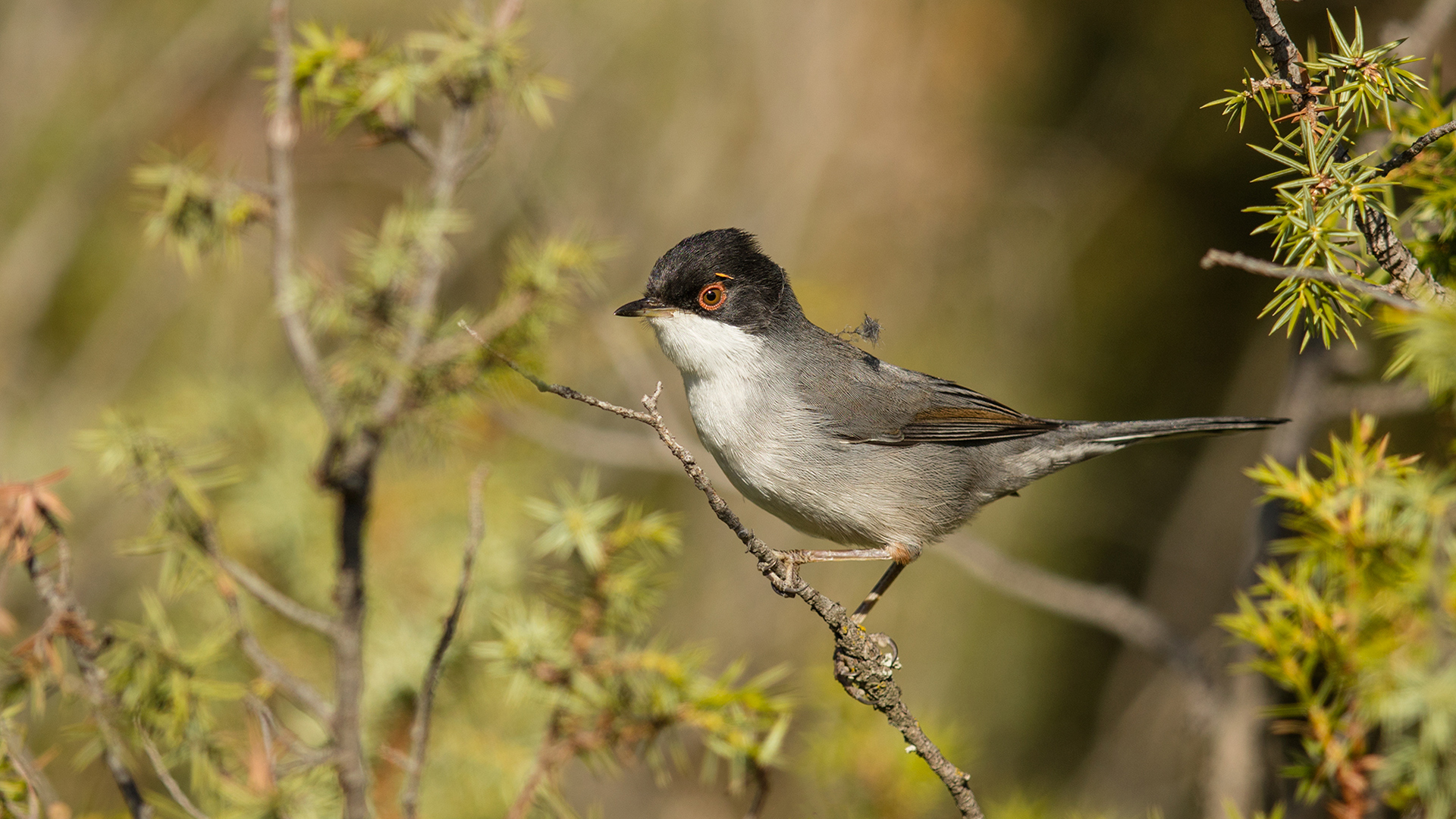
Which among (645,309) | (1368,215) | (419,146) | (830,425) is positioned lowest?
(830,425)

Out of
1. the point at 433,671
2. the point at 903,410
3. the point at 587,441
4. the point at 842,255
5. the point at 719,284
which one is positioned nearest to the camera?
the point at 433,671

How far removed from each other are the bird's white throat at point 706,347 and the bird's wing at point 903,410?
0.24 meters

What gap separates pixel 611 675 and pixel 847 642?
0.60m

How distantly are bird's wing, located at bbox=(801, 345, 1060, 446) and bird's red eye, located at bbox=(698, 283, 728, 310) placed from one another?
1.37 ft

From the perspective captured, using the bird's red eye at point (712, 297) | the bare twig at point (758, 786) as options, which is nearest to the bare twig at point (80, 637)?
the bare twig at point (758, 786)

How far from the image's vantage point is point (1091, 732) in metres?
7.02

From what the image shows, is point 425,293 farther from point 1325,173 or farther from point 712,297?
point 1325,173

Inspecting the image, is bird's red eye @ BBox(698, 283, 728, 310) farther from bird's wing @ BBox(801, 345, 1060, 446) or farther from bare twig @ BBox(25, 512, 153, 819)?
bare twig @ BBox(25, 512, 153, 819)

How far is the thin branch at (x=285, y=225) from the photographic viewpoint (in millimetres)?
2193

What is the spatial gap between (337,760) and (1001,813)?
6.13ft

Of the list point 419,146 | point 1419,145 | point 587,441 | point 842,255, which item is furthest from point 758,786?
point 842,255

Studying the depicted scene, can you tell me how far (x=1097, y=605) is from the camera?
3.59 meters

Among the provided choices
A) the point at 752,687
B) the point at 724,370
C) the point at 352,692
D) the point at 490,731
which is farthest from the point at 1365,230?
the point at 490,731

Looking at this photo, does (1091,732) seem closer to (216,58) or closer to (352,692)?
(352,692)
